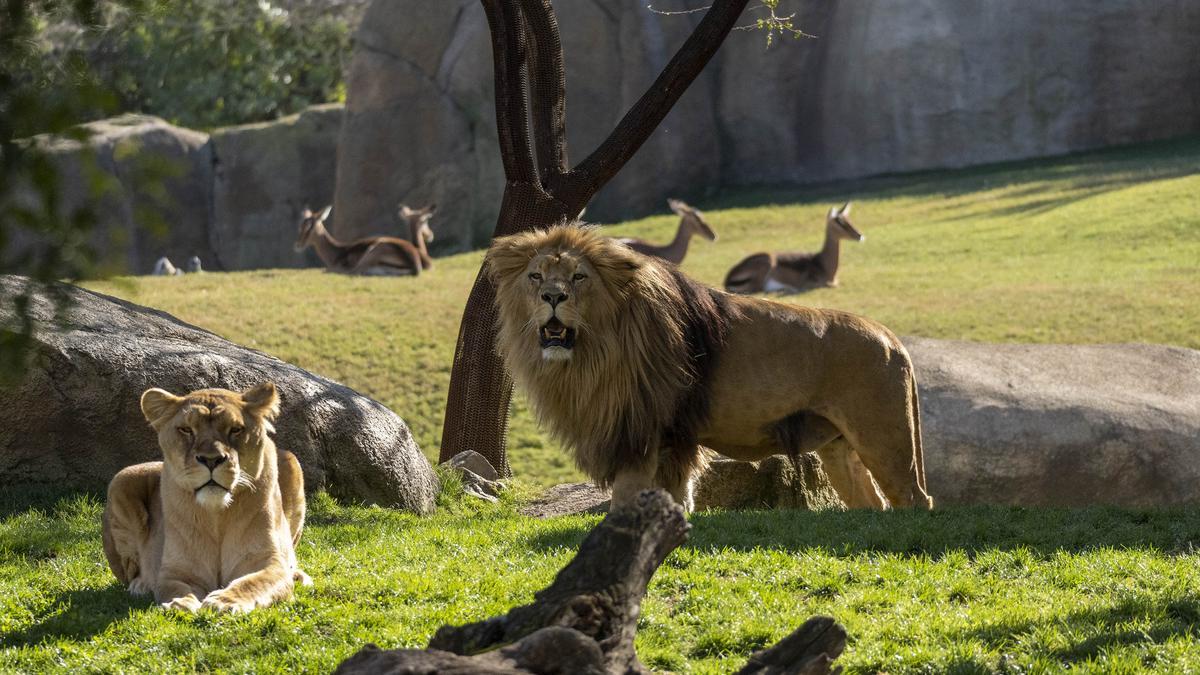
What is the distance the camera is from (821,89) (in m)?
34.8

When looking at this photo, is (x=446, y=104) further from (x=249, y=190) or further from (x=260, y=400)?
(x=260, y=400)

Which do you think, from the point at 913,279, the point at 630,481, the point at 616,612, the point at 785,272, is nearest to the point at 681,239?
the point at 785,272

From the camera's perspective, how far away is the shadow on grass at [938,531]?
8219 millimetres

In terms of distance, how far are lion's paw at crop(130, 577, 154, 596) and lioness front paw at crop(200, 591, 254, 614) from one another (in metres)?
0.62

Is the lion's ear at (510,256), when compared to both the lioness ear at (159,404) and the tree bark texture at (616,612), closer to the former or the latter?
the lioness ear at (159,404)

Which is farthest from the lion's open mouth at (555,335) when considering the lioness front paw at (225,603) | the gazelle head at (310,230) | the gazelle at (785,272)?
the gazelle head at (310,230)

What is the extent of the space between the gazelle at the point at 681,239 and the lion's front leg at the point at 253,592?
57.5 ft

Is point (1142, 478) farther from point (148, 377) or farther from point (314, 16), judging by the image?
point (314, 16)

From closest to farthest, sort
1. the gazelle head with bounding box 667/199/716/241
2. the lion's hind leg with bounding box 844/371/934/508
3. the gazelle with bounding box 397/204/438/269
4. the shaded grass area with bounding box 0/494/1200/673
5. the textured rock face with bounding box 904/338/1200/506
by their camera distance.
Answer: the shaded grass area with bounding box 0/494/1200/673 → the lion's hind leg with bounding box 844/371/934/508 → the textured rock face with bounding box 904/338/1200/506 → the gazelle head with bounding box 667/199/716/241 → the gazelle with bounding box 397/204/438/269

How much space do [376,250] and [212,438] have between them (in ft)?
65.8

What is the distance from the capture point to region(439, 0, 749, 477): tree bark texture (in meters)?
12.4

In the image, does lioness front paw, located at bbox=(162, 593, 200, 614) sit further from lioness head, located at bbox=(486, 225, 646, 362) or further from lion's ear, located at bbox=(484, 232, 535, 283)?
lion's ear, located at bbox=(484, 232, 535, 283)

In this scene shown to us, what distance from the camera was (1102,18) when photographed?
107 feet

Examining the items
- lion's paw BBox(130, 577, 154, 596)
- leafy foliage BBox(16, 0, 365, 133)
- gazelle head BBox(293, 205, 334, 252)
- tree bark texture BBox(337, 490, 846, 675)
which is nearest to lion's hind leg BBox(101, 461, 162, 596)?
lion's paw BBox(130, 577, 154, 596)
